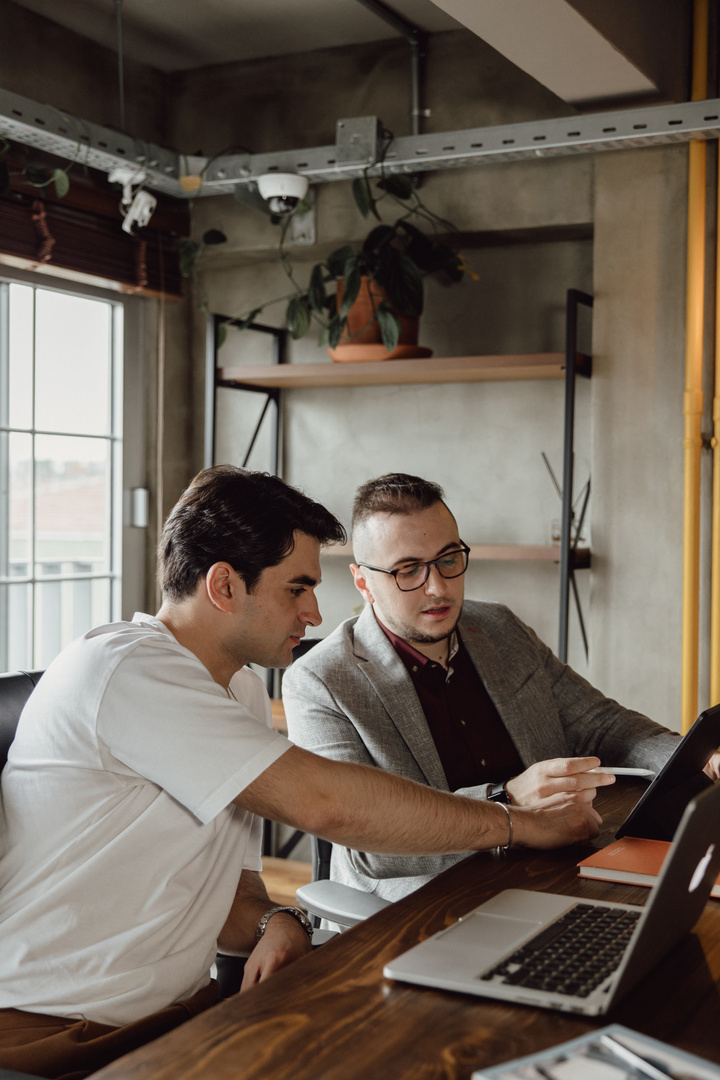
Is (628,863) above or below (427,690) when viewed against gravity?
below

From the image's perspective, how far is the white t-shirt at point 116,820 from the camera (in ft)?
4.29

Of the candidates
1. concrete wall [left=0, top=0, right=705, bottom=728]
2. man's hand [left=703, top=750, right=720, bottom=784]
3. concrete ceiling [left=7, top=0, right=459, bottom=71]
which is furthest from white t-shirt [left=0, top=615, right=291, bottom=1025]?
concrete ceiling [left=7, top=0, right=459, bottom=71]

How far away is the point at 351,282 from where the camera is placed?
131 inches

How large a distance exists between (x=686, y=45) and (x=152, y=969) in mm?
2876

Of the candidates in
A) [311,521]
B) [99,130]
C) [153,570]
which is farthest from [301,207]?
[311,521]

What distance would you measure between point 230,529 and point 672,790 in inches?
30.1

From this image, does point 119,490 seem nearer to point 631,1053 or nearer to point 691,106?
point 691,106

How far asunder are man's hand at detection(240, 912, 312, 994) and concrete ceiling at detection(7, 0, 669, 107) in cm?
188

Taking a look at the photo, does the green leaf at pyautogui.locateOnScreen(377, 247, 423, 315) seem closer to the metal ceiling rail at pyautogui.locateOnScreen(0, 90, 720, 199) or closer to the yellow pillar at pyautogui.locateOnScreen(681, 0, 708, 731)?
the metal ceiling rail at pyautogui.locateOnScreen(0, 90, 720, 199)

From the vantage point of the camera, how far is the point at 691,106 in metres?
2.85

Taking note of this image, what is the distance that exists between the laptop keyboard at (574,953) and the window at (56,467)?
262 centimetres

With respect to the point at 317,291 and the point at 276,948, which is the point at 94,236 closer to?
the point at 317,291

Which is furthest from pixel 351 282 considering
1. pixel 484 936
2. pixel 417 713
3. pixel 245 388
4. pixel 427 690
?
pixel 484 936

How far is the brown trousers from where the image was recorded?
4.08 ft
